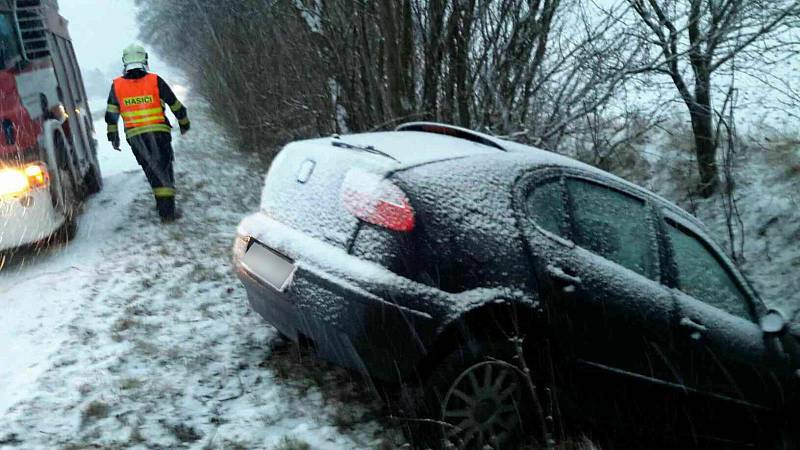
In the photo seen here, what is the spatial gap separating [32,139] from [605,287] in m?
5.38

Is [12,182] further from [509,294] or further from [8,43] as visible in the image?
[509,294]

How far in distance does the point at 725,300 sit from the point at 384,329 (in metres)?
2.11

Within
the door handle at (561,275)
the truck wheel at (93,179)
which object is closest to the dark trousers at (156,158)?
the truck wheel at (93,179)

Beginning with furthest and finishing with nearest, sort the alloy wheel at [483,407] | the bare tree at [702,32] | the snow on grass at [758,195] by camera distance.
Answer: the snow on grass at [758,195], the bare tree at [702,32], the alloy wheel at [483,407]

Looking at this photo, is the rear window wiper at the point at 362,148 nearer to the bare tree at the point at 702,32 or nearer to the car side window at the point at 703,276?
the car side window at the point at 703,276

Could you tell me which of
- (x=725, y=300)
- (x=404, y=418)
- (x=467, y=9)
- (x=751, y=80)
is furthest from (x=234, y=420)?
(x=751, y=80)

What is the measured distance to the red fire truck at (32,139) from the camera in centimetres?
617

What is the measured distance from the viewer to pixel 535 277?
3400 mm

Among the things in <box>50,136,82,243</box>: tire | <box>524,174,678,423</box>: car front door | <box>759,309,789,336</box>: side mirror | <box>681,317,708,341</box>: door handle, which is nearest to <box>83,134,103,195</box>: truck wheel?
<box>50,136,82,243</box>: tire

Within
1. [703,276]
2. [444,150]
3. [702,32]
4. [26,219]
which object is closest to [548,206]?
[444,150]

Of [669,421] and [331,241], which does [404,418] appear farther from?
[669,421]

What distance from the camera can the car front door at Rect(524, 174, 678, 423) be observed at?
3473 millimetres

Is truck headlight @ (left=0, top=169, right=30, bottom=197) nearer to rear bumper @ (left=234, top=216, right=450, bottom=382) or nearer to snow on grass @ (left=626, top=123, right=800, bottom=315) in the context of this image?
rear bumper @ (left=234, top=216, right=450, bottom=382)

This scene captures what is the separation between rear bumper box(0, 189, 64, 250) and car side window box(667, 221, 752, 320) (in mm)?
5310
